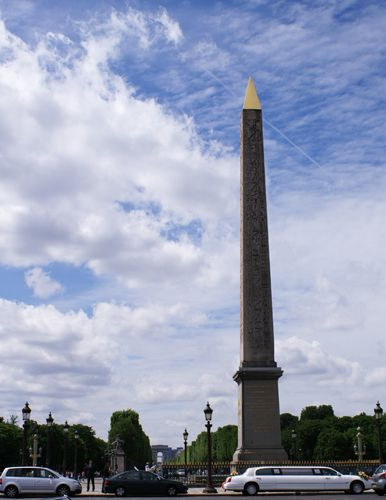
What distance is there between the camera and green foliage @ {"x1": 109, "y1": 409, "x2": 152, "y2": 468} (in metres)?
125

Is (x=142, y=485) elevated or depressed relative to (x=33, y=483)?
depressed

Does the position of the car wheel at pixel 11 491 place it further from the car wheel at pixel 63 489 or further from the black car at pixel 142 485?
the black car at pixel 142 485

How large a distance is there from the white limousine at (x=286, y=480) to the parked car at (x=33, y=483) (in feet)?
21.6

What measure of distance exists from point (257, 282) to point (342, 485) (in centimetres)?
1179

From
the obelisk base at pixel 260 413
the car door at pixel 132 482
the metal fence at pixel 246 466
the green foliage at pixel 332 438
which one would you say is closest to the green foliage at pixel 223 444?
the green foliage at pixel 332 438

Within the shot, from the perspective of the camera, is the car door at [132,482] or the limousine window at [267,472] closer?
the limousine window at [267,472]

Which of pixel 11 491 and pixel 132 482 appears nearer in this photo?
pixel 11 491

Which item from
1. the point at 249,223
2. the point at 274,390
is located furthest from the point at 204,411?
the point at 249,223

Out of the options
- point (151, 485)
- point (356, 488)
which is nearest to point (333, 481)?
point (356, 488)

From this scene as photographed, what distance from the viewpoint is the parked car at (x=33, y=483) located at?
31641 millimetres

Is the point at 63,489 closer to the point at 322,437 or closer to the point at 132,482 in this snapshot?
the point at 132,482

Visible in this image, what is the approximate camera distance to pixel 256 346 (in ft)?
131

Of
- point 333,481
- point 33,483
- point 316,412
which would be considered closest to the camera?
point 33,483

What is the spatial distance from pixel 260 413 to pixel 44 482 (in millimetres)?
12133
